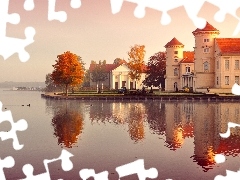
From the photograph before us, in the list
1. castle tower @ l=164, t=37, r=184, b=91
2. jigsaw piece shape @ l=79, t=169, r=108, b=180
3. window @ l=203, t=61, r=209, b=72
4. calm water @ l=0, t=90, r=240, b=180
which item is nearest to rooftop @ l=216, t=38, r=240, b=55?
window @ l=203, t=61, r=209, b=72

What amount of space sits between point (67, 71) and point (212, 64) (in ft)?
110

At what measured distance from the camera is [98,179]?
40.0 feet

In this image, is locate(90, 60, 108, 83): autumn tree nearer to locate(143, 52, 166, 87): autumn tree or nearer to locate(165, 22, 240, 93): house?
locate(143, 52, 166, 87): autumn tree

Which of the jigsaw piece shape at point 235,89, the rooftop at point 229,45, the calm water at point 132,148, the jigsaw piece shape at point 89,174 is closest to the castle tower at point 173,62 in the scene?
the rooftop at point 229,45

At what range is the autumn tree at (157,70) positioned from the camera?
115438 millimetres

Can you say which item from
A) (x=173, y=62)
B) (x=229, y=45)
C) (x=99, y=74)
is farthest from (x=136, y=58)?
(x=99, y=74)

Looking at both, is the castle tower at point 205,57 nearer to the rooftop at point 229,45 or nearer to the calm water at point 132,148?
the rooftop at point 229,45

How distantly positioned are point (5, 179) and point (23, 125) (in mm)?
1985

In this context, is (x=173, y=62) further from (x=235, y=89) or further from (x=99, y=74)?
(x=235, y=89)

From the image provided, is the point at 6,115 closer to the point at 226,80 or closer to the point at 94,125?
the point at 94,125

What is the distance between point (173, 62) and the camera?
340 feet

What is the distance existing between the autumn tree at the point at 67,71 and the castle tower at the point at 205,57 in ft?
89.8

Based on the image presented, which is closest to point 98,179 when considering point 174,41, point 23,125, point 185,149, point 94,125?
point 23,125

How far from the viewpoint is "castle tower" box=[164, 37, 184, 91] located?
339ft
